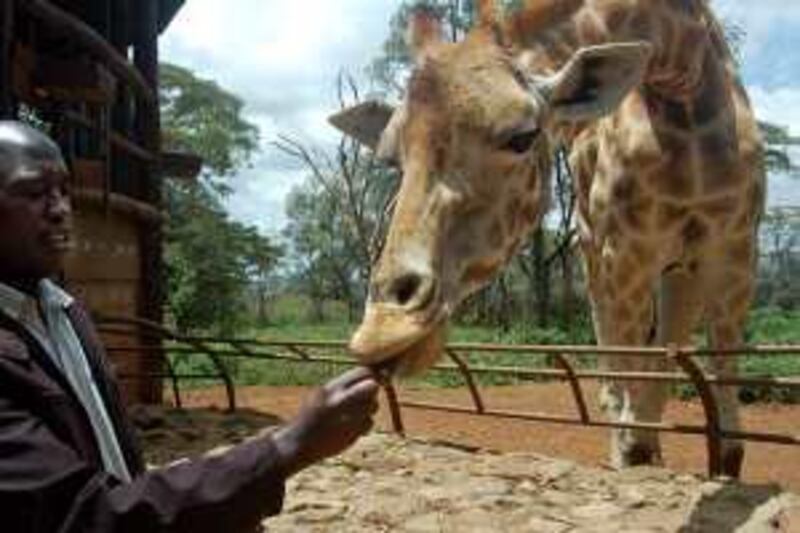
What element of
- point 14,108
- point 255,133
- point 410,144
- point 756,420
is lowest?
point 756,420

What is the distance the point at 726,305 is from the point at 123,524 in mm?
4293

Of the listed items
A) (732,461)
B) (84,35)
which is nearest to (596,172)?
(732,461)

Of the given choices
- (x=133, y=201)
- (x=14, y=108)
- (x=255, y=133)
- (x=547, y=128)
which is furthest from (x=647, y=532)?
(x=255, y=133)

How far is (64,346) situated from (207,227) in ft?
120

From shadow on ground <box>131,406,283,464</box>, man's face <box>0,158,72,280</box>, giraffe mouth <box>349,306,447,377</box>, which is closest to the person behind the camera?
man's face <box>0,158,72,280</box>

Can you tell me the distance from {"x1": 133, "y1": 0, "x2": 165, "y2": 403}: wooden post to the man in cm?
937

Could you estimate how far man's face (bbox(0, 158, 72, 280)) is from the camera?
7.66ft

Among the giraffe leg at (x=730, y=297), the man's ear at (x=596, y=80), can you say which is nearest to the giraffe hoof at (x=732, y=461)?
the giraffe leg at (x=730, y=297)

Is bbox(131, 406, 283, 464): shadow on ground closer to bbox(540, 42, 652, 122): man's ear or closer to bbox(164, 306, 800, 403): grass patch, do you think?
bbox(540, 42, 652, 122): man's ear

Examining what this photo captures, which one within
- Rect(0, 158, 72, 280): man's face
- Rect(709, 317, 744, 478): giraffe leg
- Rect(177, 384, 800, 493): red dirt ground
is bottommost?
Rect(177, 384, 800, 493): red dirt ground

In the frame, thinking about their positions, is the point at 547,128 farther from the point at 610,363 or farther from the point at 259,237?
the point at 259,237

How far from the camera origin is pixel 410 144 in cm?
398

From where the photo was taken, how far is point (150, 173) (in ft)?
39.9

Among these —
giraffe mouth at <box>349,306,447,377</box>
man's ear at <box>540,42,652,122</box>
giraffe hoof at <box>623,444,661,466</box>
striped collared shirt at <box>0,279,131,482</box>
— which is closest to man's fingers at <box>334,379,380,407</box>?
striped collared shirt at <box>0,279,131,482</box>
